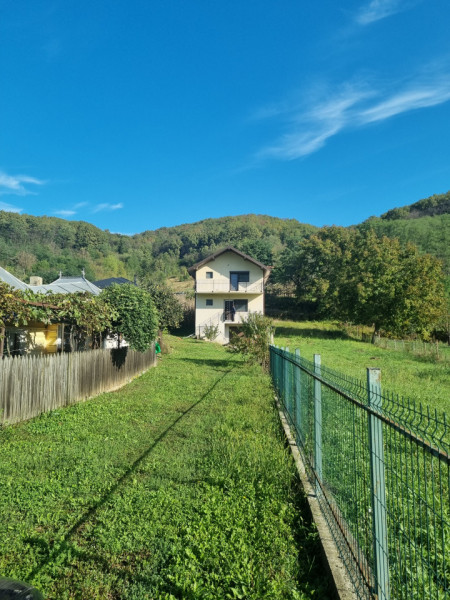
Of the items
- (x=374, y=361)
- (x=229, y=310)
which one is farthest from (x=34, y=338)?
(x=229, y=310)

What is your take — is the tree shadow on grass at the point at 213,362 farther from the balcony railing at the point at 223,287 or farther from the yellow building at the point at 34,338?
the balcony railing at the point at 223,287

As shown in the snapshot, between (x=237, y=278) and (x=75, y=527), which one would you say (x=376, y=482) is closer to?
(x=75, y=527)

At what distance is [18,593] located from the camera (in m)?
A: 1.92

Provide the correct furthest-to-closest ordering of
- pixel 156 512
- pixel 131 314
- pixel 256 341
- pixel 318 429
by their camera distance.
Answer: pixel 256 341 < pixel 131 314 < pixel 318 429 < pixel 156 512

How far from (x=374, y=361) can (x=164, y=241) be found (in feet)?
244

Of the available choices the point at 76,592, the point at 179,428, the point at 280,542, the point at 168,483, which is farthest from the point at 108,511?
the point at 179,428

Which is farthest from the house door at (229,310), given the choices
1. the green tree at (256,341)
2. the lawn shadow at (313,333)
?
the green tree at (256,341)

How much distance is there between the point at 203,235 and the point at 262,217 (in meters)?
23.7

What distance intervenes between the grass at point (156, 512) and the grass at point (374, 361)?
5149mm

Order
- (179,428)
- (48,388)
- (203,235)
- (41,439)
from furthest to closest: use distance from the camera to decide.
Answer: (203,235)
(48,388)
(179,428)
(41,439)

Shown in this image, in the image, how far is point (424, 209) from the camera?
269 feet

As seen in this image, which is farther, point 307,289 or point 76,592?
point 307,289

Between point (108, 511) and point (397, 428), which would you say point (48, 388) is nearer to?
point (108, 511)

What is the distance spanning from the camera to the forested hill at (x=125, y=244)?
61.4m
